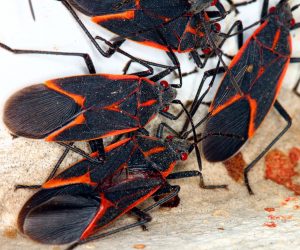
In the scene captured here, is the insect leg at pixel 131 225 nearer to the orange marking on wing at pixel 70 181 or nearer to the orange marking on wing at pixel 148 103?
the orange marking on wing at pixel 70 181

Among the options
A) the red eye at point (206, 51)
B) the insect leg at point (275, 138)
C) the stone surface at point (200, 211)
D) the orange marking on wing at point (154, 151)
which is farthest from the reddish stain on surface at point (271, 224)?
the red eye at point (206, 51)

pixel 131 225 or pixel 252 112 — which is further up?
pixel 252 112

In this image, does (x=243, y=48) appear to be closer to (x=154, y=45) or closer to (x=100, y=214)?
(x=154, y=45)

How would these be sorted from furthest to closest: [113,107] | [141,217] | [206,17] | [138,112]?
[206,17] → [138,112] → [113,107] → [141,217]

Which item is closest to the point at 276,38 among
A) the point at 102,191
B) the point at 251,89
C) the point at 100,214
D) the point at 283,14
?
the point at 283,14

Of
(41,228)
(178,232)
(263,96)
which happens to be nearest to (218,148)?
(263,96)

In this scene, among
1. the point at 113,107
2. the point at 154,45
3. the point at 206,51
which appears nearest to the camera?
the point at 113,107

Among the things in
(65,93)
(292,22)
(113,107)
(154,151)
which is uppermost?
(292,22)

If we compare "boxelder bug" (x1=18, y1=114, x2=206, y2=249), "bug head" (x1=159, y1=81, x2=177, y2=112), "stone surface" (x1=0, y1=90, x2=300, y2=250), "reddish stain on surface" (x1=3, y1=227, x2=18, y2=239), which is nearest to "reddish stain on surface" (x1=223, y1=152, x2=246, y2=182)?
"stone surface" (x1=0, y1=90, x2=300, y2=250)
